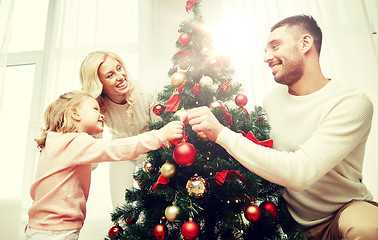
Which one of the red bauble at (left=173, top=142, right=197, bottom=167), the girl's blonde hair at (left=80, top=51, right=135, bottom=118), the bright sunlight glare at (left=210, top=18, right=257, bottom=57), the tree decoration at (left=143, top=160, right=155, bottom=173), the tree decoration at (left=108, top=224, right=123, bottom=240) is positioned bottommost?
the tree decoration at (left=108, top=224, right=123, bottom=240)

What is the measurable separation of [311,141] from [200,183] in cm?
37

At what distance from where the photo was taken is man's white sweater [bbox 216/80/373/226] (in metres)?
0.69

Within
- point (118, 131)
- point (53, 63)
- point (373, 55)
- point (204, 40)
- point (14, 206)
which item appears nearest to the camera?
point (204, 40)

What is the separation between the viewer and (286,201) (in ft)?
3.08

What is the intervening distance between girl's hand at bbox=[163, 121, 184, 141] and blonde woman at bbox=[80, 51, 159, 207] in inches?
19.2

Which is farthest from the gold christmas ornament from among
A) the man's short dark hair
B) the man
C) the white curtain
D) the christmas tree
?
the white curtain

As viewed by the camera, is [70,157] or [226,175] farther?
[70,157]

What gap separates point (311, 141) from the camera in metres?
0.74

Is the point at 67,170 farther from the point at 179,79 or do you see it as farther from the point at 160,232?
the point at 179,79

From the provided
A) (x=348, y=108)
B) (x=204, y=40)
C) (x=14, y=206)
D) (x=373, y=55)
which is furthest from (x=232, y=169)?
(x=373, y=55)

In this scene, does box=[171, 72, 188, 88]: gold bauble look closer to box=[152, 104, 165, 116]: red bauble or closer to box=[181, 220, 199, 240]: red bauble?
box=[152, 104, 165, 116]: red bauble

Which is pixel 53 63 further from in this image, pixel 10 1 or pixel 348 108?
pixel 348 108

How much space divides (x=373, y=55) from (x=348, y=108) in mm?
1442

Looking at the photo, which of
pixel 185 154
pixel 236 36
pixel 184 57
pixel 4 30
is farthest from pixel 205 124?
pixel 4 30
